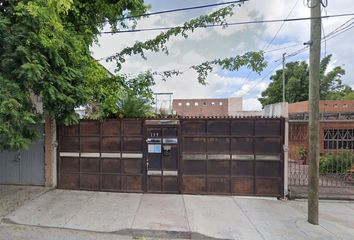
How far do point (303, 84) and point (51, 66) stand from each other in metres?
33.1

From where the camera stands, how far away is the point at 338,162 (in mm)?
11289

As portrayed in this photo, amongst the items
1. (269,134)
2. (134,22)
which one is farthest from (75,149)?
(269,134)

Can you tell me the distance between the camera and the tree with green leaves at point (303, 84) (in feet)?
111

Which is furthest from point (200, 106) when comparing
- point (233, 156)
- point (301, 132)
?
point (233, 156)

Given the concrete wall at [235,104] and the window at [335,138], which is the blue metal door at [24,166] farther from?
the concrete wall at [235,104]

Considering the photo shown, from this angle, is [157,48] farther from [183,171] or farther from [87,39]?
[183,171]

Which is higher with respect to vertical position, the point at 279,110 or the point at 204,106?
the point at 204,106

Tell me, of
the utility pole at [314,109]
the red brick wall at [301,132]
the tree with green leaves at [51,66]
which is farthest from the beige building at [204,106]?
the utility pole at [314,109]

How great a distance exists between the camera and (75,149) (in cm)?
909

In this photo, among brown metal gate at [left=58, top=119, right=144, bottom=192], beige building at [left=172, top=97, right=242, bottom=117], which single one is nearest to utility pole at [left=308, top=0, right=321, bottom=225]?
brown metal gate at [left=58, top=119, right=144, bottom=192]

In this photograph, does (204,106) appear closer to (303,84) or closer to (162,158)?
(303,84)

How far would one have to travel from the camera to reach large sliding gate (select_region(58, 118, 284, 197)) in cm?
864

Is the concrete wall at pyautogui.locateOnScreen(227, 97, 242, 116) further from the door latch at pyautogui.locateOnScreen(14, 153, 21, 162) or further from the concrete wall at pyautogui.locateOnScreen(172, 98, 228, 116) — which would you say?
the door latch at pyautogui.locateOnScreen(14, 153, 21, 162)

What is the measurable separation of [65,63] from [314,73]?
5.84m
